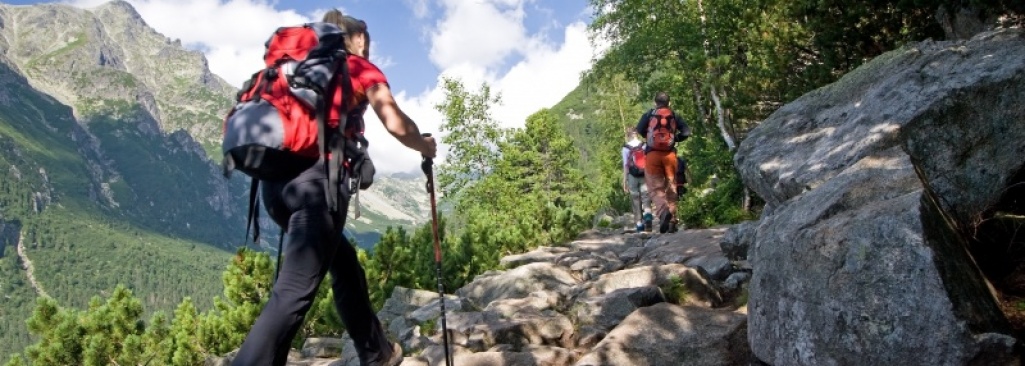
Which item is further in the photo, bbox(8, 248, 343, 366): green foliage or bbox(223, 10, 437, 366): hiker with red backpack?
bbox(8, 248, 343, 366): green foliage

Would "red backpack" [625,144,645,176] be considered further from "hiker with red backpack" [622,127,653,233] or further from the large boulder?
the large boulder

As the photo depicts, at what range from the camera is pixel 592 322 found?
5.68 m

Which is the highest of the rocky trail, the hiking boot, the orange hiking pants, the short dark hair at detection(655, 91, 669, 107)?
the short dark hair at detection(655, 91, 669, 107)

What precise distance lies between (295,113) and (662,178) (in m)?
9.82

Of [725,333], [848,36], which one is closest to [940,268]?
[725,333]

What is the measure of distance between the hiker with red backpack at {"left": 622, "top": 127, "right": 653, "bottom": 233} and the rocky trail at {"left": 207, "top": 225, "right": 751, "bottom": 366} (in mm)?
5320

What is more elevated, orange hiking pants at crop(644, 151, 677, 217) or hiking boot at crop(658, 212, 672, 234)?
orange hiking pants at crop(644, 151, 677, 217)

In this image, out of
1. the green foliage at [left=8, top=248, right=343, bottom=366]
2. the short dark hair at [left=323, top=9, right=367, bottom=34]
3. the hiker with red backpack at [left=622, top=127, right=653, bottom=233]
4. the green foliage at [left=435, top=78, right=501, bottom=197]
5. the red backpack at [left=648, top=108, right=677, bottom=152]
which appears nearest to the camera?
the short dark hair at [left=323, top=9, right=367, bottom=34]

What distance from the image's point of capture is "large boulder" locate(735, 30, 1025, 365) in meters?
3.00

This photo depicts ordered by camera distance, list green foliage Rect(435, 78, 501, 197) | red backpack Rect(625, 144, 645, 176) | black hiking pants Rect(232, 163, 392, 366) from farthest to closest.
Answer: green foliage Rect(435, 78, 501, 197)
red backpack Rect(625, 144, 645, 176)
black hiking pants Rect(232, 163, 392, 366)

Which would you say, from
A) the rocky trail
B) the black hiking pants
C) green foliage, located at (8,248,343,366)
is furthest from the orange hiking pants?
the black hiking pants

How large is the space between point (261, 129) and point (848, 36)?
937 cm

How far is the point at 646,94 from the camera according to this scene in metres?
27.2

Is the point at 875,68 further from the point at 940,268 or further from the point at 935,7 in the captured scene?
the point at 940,268
